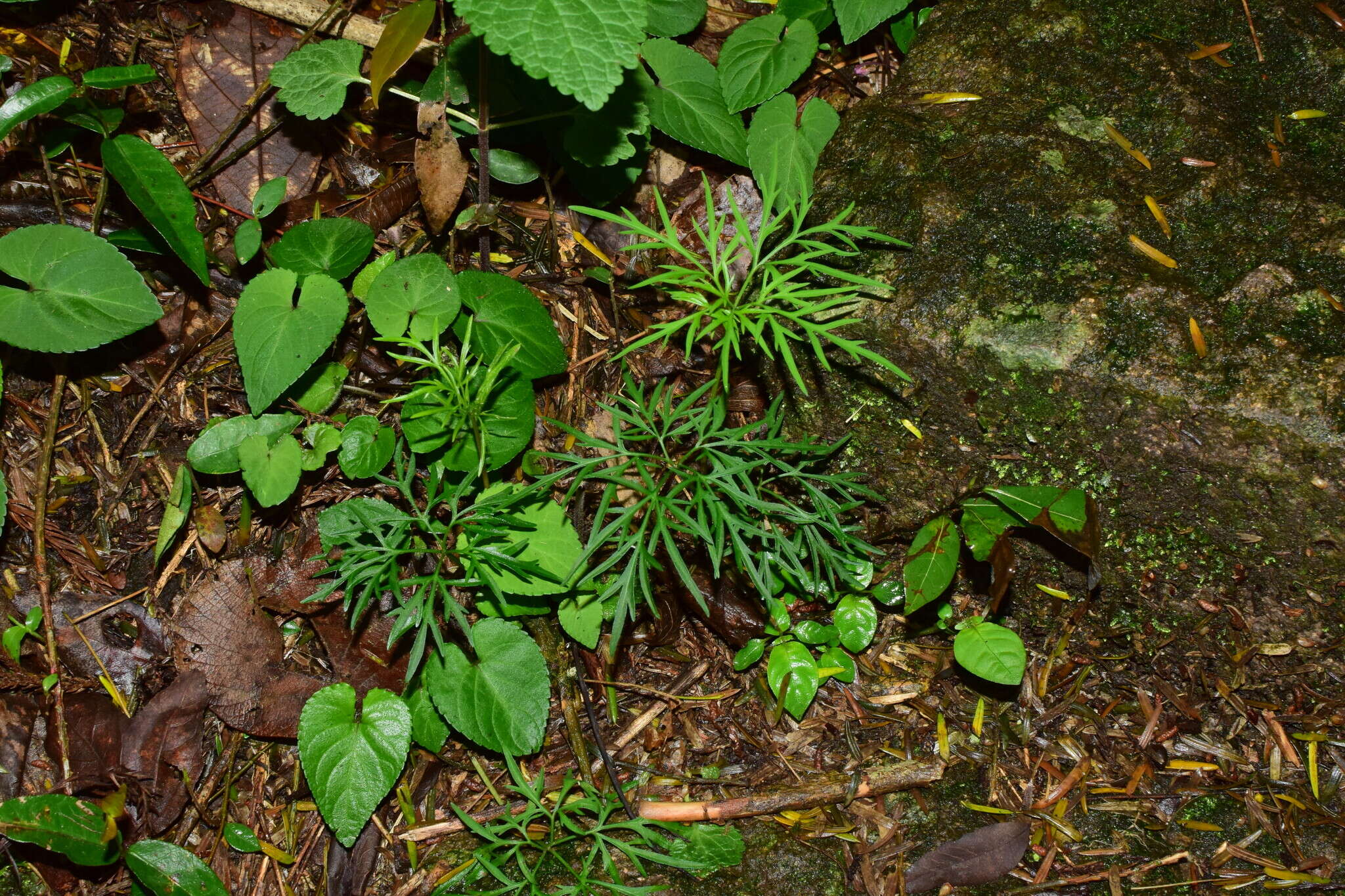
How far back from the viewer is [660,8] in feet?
8.77

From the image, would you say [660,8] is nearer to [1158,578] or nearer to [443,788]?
[1158,578]

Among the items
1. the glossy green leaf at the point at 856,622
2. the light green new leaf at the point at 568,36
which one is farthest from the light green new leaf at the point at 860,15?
the glossy green leaf at the point at 856,622

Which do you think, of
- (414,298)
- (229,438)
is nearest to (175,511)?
(229,438)

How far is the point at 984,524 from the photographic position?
2164 mm

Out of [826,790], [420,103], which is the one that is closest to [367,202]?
[420,103]

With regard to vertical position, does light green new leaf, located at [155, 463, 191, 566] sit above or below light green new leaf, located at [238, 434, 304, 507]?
below

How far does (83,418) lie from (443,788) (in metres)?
1.56

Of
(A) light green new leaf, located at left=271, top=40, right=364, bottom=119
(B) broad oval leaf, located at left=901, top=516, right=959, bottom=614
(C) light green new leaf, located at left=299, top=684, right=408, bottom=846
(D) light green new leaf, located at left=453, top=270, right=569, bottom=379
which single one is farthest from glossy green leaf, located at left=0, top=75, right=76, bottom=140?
(B) broad oval leaf, located at left=901, top=516, right=959, bottom=614

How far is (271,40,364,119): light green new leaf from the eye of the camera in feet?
7.83

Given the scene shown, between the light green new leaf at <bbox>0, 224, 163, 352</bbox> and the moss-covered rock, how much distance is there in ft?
6.35

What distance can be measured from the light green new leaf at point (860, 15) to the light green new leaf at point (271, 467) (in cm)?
208

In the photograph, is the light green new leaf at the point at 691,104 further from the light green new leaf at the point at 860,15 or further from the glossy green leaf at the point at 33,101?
the glossy green leaf at the point at 33,101

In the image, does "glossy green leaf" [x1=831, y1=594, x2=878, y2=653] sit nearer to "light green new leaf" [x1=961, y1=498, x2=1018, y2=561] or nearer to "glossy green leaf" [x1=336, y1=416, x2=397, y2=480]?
"light green new leaf" [x1=961, y1=498, x2=1018, y2=561]

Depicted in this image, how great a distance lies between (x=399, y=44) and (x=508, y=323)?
794 mm
